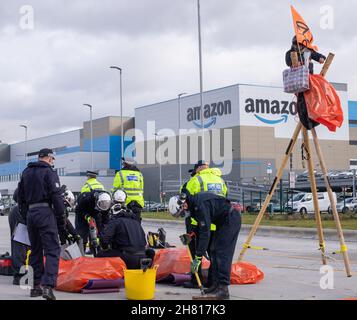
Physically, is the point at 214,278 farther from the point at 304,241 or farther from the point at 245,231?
the point at 245,231

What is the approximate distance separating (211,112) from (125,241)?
7074cm

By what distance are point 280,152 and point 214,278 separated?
2826 inches

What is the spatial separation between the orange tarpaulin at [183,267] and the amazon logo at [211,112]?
67.3 m

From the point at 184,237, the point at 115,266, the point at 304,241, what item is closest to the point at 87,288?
the point at 115,266

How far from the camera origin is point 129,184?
13.1 m

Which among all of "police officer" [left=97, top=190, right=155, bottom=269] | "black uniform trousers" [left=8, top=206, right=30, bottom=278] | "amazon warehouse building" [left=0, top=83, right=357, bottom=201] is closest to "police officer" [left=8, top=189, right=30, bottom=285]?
"black uniform trousers" [left=8, top=206, right=30, bottom=278]

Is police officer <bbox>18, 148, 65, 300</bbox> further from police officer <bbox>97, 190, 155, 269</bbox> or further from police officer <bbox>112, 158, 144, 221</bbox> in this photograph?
police officer <bbox>112, 158, 144, 221</bbox>

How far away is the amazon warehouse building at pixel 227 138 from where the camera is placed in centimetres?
7525

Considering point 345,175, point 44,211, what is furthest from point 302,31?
point 345,175

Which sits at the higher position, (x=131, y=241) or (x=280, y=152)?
(x=280, y=152)

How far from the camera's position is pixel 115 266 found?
9.27 meters

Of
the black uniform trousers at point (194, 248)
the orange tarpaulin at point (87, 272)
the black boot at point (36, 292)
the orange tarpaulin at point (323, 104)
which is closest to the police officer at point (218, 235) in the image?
the black uniform trousers at point (194, 248)
